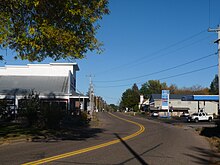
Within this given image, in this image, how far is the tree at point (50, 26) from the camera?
14188 millimetres

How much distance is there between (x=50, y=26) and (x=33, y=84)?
3668 cm

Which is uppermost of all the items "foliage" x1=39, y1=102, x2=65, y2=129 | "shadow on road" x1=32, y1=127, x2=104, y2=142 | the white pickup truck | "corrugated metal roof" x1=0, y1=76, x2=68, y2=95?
"corrugated metal roof" x1=0, y1=76, x2=68, y2=95

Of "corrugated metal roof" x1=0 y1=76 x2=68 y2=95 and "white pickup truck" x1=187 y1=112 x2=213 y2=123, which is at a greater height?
"corrugated metal roof" x1=0 y1=76 x2=68 y2=95

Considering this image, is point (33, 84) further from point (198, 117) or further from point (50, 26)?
point (50, 26)

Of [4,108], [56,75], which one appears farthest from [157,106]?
[4,108]

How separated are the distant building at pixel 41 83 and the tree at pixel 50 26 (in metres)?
27.4

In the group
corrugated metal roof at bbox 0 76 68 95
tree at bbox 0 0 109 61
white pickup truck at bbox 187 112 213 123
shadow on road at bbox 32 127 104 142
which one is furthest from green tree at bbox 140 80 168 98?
tree at bbox 0 0 109 61

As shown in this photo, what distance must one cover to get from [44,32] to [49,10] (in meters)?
1.21

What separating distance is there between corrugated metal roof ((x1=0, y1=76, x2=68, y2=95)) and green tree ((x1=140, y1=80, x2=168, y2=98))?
128737 mm

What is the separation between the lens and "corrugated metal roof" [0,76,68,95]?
45737mm

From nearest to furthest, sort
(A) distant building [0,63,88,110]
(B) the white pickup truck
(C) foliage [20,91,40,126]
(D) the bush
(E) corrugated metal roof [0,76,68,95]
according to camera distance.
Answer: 1. (D) the bush
2. (C) foliage [20,91,40,126]
3. (A) distant building [0,63,88,110]
4. (E) corrugated metal roof [0,76,68,95]
5. (B) the white pickup truck

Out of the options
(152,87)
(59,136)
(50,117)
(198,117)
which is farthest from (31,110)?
(152,87)

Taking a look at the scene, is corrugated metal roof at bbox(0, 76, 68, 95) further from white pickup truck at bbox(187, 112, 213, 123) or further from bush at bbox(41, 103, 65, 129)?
white pickup truck at bbox(187, 112, 213, 123)

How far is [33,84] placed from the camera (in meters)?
50.1
